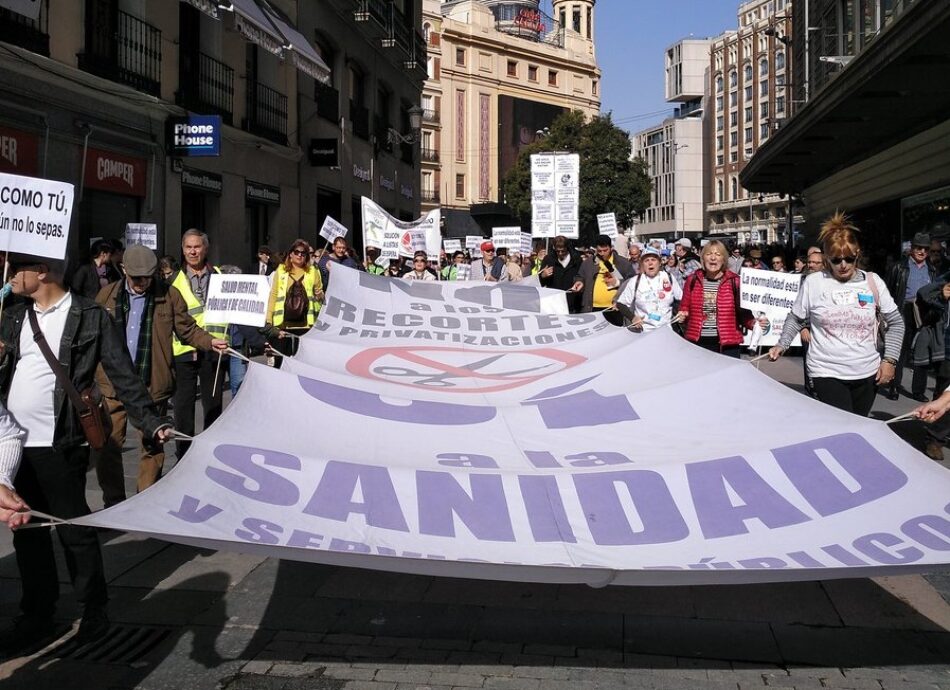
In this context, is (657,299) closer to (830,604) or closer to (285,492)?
(830,604)

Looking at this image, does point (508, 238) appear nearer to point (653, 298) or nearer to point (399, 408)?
point (653, 298)

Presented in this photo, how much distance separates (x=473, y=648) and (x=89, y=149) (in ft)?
44.0

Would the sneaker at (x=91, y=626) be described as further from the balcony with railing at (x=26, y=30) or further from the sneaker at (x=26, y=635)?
the balcony with railing at (x=26, y=30)

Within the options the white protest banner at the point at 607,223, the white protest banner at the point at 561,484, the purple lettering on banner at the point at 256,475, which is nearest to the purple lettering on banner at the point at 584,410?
the white protest banner at the point at 561,484

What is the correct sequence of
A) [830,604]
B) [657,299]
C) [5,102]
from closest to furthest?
[830,604]
[657,299]
[5,102]

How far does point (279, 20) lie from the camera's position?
21.1m

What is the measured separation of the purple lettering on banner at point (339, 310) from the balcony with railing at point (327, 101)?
17774mm

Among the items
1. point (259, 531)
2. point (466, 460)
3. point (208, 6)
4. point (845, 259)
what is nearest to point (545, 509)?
point (466, 460)

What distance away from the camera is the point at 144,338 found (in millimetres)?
6840

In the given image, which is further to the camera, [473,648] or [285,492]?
[473,648]

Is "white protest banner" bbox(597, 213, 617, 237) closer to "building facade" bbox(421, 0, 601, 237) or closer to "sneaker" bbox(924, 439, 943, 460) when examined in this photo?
"sneaker" bbox(924, 439, 943, 460)

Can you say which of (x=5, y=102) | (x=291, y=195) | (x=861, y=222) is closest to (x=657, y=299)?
(x=5, y=102)

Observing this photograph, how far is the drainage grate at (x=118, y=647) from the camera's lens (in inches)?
185

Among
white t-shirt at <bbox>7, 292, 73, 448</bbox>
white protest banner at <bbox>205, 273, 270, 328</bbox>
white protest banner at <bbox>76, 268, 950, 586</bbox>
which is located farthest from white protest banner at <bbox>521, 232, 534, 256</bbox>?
white t-shirt at <bbox>7, 292, 73, 448</bbox>
